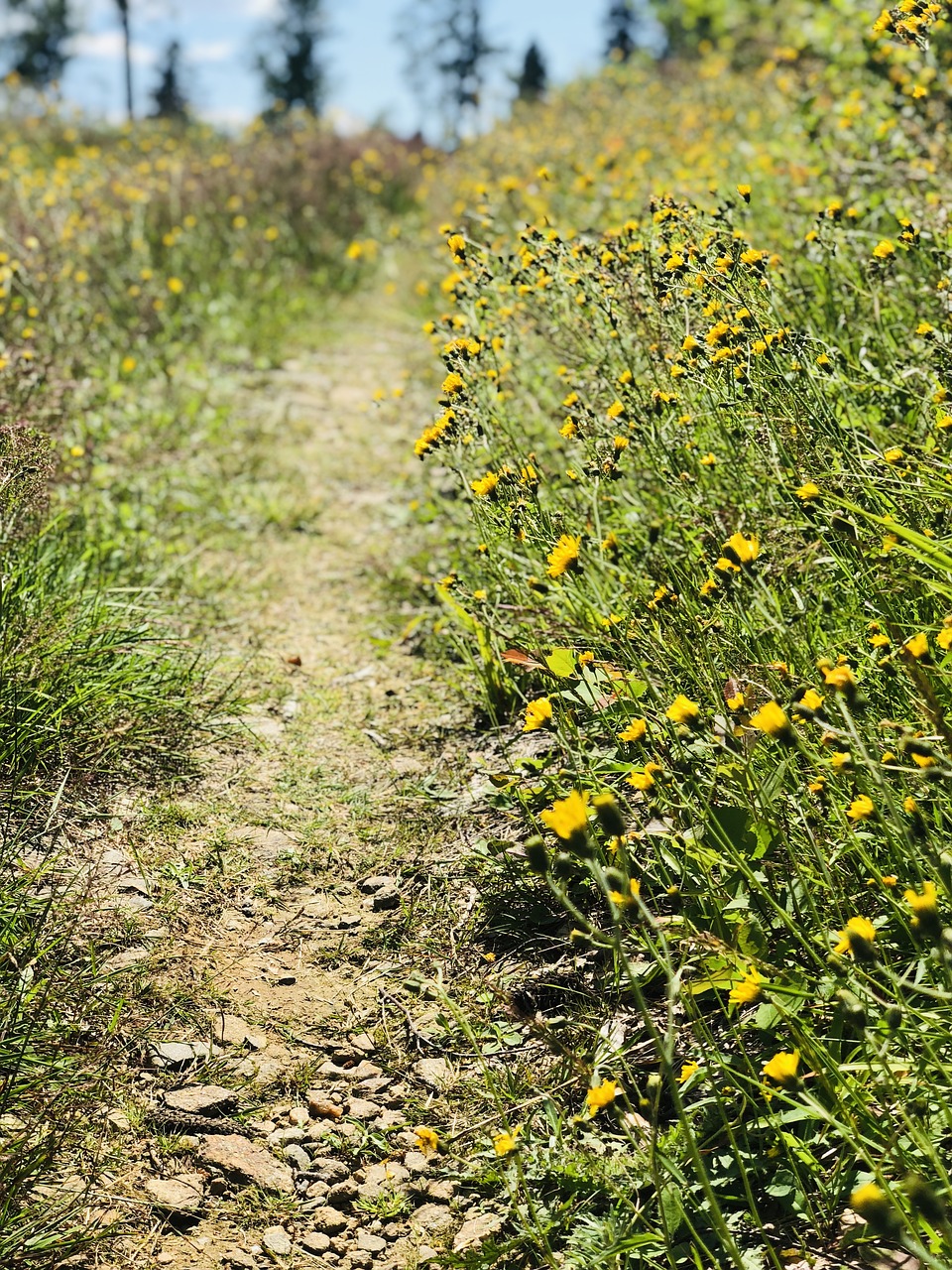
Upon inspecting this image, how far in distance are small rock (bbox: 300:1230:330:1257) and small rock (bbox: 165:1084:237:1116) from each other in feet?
1.11

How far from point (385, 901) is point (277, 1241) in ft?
3.09

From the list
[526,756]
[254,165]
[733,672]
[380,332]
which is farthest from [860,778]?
[254,165]

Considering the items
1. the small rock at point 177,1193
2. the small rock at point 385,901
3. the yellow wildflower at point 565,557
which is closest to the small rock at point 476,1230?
the small rock at point 177,1193

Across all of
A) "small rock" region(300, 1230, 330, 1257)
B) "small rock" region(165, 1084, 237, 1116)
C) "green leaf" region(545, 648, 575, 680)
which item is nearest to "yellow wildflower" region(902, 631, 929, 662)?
"green leaf" region(545, 648, 575, 680)

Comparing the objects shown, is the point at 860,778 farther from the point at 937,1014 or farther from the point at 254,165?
the point at 254,165

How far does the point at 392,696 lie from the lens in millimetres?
3723

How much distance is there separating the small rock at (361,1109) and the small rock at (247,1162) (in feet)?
0.63

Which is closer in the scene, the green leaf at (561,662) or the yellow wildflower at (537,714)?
the yellow wildflower at (537,714)

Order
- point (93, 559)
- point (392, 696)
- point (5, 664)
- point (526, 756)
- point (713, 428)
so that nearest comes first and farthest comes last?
point (5, 664), point (526, 756), point (713, 428), point (392, 696), point (93, 559)

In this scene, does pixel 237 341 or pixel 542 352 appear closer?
pixel 542 352

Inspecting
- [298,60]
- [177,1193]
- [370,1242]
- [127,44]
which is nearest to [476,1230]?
[370,1242]

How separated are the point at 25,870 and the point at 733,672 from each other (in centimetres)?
179

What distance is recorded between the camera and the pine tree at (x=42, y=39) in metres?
38.3

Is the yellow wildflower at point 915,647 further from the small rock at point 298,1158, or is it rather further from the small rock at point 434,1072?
the small rock at point 298,1158
